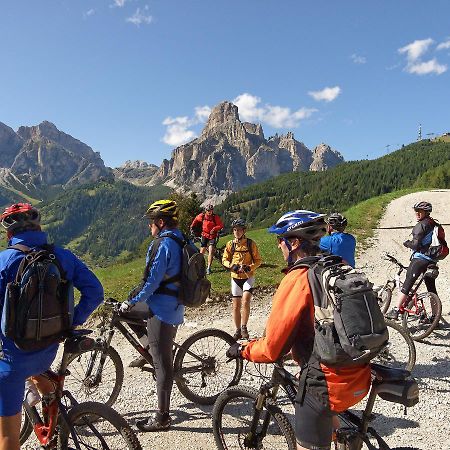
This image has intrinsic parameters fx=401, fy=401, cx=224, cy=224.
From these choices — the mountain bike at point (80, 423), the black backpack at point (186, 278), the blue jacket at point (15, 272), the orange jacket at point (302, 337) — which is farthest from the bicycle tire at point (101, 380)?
the orange jacket at point (302, 337)

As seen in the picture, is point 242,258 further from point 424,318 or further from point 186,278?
point 424,318

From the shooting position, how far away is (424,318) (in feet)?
28.0

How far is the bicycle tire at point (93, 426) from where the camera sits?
3.71m

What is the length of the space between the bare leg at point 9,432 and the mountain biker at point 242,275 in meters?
5.46

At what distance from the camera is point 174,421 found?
5.66 meters

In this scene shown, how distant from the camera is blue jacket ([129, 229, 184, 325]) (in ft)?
16.3

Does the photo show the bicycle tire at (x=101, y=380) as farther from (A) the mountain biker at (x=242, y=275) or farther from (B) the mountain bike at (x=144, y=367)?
(A) the mountain biker at (x=242, y=275)

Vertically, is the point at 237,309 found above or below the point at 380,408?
above

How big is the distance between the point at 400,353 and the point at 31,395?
5.99 metres

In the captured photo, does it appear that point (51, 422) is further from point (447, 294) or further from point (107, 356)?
point (447, 294)

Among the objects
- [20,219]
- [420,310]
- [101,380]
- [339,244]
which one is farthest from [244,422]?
[420,310]

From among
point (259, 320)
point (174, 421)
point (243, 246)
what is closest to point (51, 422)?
point (174, 421)

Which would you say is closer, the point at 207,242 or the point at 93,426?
the point at 93,426

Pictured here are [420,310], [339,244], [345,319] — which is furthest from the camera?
[420,310]
